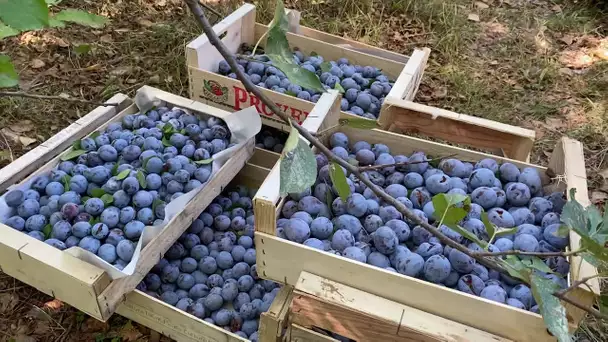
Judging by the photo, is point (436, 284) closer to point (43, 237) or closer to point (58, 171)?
point (43, 237)

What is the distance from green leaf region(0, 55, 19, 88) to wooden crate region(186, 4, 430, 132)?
145 centimetres

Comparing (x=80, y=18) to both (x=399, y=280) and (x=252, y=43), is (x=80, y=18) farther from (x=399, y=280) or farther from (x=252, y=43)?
(x=252, y=43)

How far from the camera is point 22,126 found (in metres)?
2.64

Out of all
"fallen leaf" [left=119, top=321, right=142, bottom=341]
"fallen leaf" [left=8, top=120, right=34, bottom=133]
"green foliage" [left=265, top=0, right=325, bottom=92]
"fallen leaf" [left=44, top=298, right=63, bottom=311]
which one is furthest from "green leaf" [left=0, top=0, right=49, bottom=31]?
"fallen leaf" [left=8, top=120, right=34, bottom=133]

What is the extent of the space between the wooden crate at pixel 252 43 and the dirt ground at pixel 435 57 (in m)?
0.60

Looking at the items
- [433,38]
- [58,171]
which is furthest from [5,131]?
[433,38]

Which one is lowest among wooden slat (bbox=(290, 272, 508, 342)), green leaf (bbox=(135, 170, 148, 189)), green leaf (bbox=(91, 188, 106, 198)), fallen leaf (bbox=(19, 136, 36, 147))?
fallen leaf (bbox=(19, 136, 36, 147))

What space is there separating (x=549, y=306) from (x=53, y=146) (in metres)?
1.65

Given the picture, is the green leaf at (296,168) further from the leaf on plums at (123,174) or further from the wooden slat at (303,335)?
the leaf on plums at (123,174)

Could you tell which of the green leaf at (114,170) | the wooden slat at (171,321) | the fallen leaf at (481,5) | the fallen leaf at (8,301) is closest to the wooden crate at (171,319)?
the wooden slat at (171,321)

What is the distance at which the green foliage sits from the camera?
2.12 feet

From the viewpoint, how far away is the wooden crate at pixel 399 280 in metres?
1.19

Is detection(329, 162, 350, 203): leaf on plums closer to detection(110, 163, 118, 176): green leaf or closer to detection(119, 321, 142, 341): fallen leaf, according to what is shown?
detection(110, 163, 118, 176): green leaf

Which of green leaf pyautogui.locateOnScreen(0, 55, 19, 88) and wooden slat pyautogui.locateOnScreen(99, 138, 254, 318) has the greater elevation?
green leaf pyautogui.locateOnScreen(0, 55, 19, 88)
